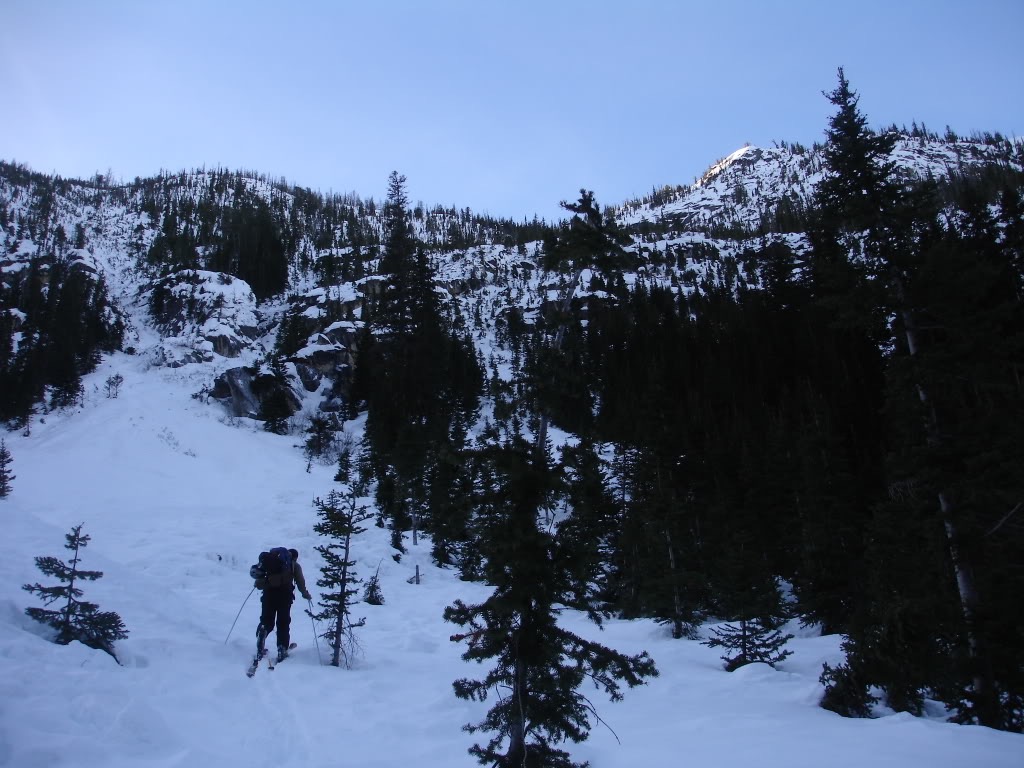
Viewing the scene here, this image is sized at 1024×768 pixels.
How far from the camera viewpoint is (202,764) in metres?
5.02

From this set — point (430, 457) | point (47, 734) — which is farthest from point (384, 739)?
point (430, 457)

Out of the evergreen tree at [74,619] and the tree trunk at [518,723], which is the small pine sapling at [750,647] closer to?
the tree trunk at [518,723]

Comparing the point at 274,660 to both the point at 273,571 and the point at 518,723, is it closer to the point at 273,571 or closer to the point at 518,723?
the point at 273,571

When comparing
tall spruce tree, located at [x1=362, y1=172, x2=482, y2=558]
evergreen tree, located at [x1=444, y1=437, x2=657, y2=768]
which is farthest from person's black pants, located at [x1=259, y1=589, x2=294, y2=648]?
tall spruce tree, located at [x1=362, y1=172, x2=482, y2=558]

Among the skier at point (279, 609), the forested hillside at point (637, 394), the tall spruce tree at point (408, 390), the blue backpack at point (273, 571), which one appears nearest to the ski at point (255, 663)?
the skier at point (279, 609)

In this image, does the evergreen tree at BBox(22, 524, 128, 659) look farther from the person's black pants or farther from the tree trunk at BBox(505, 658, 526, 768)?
the tree trunk at BBox(505, 658, 526, 768)

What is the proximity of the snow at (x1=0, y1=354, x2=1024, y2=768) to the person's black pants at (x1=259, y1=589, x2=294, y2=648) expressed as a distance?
1.72 feet

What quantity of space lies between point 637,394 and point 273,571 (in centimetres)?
4365

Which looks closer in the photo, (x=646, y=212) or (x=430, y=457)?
(x=430, y=457)

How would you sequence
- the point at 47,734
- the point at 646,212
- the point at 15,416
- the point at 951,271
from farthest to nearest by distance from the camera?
the point at 646,212, the point at 15,416, the point at 951,271, the point at 47,734

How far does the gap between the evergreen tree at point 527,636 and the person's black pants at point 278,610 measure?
484cm

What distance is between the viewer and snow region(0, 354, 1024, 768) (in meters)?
5.11

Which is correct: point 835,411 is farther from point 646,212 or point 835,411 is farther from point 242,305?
point 646,212

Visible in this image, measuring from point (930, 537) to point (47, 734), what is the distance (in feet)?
42.7
